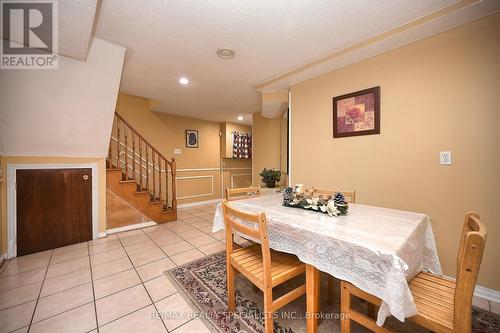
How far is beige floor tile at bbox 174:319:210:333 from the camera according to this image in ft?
4.34

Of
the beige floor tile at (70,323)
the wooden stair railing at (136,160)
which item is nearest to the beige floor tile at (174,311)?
the beige floor tile at (70,323)

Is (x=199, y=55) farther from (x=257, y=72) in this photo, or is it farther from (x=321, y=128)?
(x=321, y=128)

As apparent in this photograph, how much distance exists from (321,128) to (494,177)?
1670 mm

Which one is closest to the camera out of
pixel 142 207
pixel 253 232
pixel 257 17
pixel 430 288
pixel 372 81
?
pixel 430 288

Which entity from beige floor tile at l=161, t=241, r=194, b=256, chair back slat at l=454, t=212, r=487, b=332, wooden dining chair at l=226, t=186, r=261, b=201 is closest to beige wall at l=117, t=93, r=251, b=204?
beige floor tile at l=161, t=241, r=194, b=256

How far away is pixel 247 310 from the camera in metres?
1.51

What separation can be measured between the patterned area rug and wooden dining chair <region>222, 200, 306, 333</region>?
13 centimetres

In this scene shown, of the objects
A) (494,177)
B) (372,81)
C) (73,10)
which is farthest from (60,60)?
(494,177)

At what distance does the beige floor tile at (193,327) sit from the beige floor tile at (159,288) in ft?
1.35

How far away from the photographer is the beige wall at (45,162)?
232 cm

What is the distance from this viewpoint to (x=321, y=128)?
2.73m

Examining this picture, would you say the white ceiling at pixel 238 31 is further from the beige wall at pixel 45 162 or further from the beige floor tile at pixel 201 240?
the beige floor tile at pixel 201 240

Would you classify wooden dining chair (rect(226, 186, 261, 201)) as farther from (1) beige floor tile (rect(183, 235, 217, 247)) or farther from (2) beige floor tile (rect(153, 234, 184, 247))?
(2) beige floor tile (rect(153, 234, 184, 247))

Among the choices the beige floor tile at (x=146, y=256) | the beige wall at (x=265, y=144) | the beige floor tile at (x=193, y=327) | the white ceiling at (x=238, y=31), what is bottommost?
the beige floor tile at (x=193, y=327)
